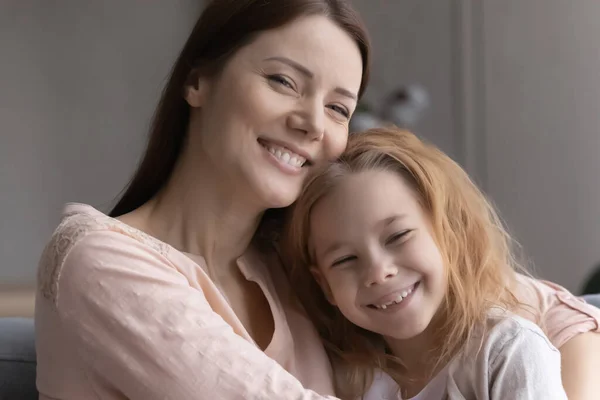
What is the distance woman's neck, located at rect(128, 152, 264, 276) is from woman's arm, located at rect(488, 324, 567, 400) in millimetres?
482

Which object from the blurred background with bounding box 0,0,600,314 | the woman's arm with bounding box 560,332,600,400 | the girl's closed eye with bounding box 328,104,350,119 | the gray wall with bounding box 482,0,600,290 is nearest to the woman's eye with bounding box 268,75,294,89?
the girl's closed eye with bounding box 328,104,350,119

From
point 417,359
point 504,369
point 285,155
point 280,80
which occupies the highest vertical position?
point 280,80

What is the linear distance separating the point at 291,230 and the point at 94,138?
242cm

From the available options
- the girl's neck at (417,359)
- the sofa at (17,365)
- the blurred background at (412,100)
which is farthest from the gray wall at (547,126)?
the sofa at (17,365)

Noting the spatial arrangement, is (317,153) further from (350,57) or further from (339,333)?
(339,333)

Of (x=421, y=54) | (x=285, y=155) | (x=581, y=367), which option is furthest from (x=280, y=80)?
(x=421, y=54)

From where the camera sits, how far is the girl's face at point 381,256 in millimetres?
1185

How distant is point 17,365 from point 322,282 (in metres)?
0.58

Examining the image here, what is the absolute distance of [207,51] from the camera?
1256 millimetres

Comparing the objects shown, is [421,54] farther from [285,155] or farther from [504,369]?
[504,369]

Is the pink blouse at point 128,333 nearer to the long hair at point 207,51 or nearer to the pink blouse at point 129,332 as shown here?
the pink blouse at point 129,332

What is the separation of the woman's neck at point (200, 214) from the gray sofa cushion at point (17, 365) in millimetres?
362

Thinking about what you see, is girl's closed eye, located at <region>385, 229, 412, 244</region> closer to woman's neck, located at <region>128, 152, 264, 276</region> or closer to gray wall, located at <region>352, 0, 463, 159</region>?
woman's neck, located at <region>128, 152, 264, 276</region>

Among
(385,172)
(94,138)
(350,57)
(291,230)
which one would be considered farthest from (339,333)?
(94,138)
